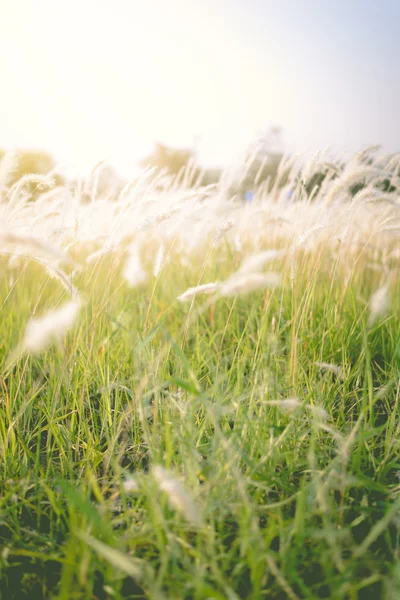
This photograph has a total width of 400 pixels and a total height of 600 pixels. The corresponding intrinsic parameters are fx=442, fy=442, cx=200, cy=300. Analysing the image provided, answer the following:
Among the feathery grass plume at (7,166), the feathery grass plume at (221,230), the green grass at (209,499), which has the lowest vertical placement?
the green grass at (209,499)

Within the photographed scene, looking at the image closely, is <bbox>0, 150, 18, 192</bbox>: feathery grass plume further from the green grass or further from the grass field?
the green grass

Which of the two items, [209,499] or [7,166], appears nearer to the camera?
[209,499]

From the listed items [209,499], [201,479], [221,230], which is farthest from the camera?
[221,230]

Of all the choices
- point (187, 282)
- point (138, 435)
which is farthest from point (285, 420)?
point (187, 282)

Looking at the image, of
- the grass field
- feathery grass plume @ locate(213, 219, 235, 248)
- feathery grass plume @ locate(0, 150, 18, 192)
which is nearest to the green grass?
the grass field

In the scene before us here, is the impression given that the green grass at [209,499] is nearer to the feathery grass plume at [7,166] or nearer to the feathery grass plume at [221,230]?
the feathery grass plume at [221,230]

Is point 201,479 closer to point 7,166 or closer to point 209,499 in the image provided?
point 209,499

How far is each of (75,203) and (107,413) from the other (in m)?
0.70

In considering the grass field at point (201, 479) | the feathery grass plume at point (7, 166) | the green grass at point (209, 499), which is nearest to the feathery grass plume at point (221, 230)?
the grass field at point (201, 479)

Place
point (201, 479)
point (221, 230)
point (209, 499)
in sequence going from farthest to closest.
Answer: point (221, 230) < point (201, 479) < point (209, 499)

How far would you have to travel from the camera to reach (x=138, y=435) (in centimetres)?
138

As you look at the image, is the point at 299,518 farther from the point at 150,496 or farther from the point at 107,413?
the point at 107,413

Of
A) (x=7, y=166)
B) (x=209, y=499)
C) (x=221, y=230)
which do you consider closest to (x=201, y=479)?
(x=209, y=499)

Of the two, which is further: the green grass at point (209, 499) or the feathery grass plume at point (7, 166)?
the feathery grass plume at point (7, 166)
